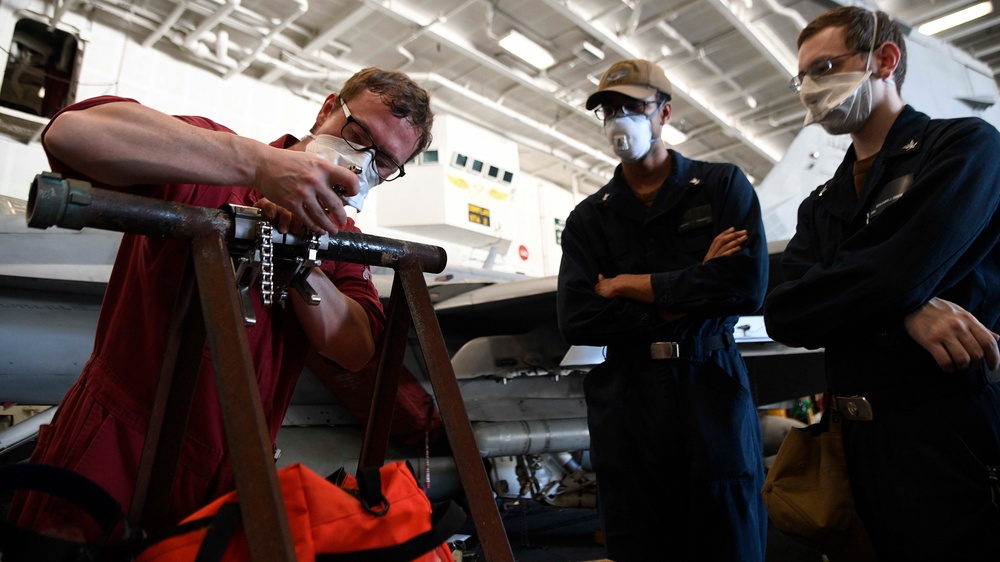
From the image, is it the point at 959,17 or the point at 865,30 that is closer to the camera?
the point at 865,30

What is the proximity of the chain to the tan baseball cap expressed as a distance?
1.46 metres

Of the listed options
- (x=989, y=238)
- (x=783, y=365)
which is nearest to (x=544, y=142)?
(x=783, y=365)

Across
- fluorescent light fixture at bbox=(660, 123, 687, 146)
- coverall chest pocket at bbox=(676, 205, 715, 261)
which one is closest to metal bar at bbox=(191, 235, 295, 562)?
coverall chest pocket at bbox=(676, 205, 715, 261)

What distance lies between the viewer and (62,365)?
257 cm

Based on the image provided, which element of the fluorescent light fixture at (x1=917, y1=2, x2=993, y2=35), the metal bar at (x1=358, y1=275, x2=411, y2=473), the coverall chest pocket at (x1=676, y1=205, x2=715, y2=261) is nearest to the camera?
→ the metal bar at (x1=358, y1=275, x2=411, y2=473)

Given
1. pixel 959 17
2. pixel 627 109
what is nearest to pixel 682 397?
pixel 627 109

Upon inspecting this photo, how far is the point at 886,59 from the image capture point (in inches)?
63.2

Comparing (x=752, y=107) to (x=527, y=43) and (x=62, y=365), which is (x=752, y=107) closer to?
(x=527, y=43)

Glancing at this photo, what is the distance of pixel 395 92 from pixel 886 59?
4.43 feet

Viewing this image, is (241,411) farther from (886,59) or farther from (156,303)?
(886,59)

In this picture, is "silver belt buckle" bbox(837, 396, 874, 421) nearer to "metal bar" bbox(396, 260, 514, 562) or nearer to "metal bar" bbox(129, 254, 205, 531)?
"metal bar" bbox(396, 260, 514, 562)

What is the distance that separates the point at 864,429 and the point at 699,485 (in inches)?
17.2

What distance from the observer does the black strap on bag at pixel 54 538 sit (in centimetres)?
70

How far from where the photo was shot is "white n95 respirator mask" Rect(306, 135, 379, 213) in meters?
1.19
